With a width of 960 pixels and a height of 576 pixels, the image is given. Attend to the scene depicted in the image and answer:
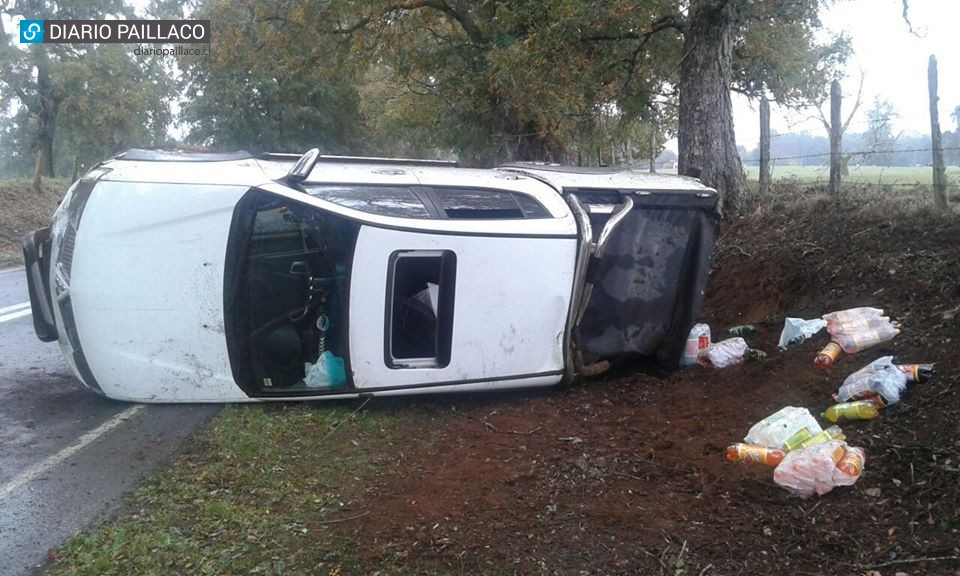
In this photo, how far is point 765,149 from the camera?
479 inches

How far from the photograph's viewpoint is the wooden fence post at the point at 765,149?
11.2m

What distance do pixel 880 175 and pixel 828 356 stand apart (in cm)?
514

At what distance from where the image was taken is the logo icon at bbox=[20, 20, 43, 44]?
78.2 feet

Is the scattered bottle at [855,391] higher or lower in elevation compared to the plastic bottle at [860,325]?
lower

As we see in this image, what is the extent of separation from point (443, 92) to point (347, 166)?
983 centimetres

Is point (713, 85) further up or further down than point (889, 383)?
further up

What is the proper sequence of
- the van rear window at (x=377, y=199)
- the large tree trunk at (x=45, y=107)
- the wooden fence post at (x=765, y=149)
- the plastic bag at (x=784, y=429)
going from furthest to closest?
the large tree trunk at (x=45, y=107) < the wooden fence post at (x=765, y=149) < the van rear window at (x=377, y=199) < the plastic bag at (x=784, y=429)

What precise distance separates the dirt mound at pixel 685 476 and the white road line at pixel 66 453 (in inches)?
66.9

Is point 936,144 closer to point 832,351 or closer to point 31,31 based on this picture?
point 832,351

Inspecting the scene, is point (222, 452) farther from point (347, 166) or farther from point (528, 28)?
point (528, 28)

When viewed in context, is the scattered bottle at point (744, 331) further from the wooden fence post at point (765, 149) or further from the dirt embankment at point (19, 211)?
the dirt embankment at point (19, 211)

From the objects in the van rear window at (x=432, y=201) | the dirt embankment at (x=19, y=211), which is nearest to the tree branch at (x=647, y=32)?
the van rear window at (x=432, y=201)

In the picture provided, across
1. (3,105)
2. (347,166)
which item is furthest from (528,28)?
(3,105)

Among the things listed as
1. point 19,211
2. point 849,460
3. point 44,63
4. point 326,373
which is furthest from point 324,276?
point 44,63
